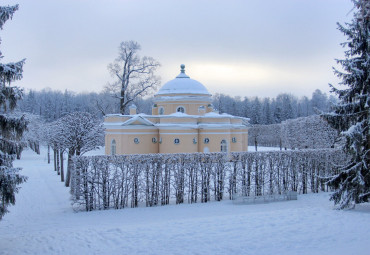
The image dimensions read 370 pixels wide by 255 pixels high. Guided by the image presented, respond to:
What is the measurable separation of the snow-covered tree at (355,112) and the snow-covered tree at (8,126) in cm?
1065

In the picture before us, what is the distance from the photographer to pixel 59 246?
9289 mm

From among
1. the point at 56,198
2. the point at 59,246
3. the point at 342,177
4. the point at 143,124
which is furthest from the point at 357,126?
the point at 143,124

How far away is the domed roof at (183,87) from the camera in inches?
1459

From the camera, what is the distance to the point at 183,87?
37.2 meters

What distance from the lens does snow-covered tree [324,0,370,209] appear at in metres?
12.3

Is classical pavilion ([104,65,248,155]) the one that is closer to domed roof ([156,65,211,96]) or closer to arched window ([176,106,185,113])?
arched window ([176,106,185,113])

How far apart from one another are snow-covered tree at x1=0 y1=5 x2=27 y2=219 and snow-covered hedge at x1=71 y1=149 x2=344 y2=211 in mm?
6332

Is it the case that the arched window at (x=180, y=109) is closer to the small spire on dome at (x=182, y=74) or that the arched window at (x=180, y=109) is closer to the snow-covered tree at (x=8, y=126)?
the small spire on dome at (x=182, y=74)

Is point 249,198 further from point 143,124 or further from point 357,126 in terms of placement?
point 143,124

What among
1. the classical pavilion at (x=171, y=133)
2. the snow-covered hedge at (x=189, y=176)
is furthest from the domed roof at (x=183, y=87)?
the snow-covered hedge at (x=189, y=176)

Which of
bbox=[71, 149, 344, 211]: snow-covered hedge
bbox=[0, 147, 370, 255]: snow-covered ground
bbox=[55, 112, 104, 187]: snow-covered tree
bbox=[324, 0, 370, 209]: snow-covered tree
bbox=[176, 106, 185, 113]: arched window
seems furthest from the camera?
bbox=[176, 106, 185, 113]: arched window

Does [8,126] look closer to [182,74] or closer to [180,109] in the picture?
[180,109]

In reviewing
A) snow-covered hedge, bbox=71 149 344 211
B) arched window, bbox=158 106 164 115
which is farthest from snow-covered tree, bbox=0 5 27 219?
arched window, bbox=158 106 164 115

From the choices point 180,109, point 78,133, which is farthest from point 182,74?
point 78,133
